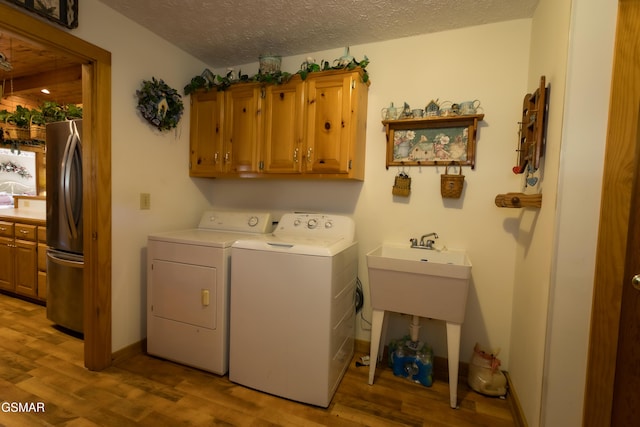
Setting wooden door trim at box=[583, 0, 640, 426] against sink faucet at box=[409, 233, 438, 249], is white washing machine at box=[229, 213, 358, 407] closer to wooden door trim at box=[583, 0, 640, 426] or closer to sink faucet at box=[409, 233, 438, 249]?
sink faucet at box=[409, 233, 438, 249]

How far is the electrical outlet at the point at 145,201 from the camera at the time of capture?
211cm

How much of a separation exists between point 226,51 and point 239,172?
1.03 metres

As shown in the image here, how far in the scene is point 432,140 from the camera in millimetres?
2029

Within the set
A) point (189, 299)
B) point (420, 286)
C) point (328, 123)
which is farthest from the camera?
point (328, 123)

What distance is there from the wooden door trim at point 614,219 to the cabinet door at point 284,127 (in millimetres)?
1623

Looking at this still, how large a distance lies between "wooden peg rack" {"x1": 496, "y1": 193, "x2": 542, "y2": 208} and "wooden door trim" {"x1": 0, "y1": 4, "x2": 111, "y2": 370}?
248cm

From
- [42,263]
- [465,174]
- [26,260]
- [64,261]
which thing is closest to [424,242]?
[465,174]

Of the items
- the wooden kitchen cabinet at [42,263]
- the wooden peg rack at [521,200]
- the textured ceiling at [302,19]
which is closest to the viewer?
the wooden peg rack at [521,200]

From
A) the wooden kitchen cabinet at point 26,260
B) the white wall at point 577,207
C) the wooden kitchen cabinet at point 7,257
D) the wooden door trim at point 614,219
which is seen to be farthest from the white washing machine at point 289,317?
the wooden kitchen cabinet at point 7,257

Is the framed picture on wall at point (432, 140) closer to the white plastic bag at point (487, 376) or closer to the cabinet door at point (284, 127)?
the cabinet door at point (284, 127)

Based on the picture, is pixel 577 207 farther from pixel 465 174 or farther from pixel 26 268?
pixel 26 268

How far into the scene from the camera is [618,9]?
1074 mm

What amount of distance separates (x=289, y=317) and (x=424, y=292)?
2.64 feet

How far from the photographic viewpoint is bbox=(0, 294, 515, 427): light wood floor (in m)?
1.52
